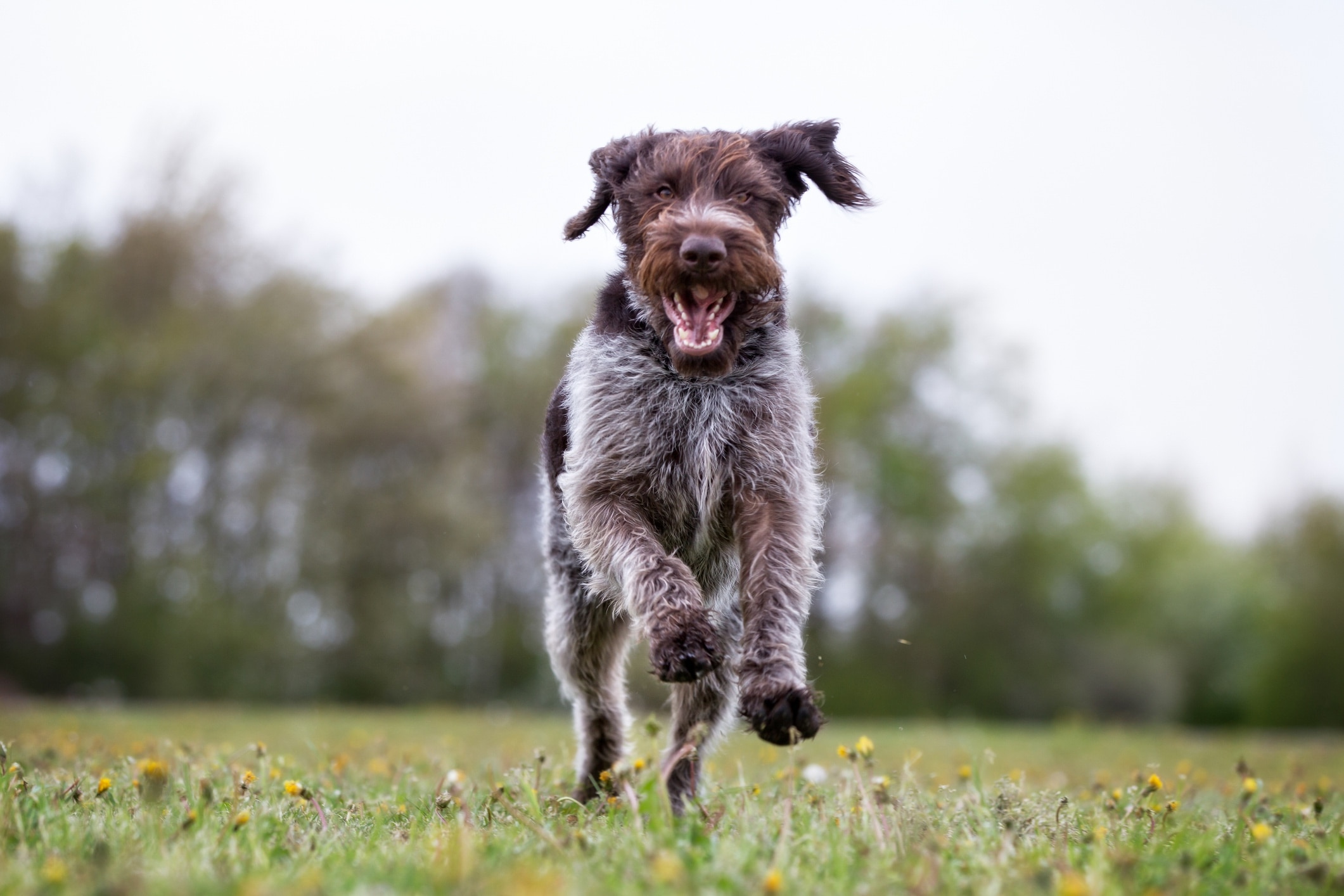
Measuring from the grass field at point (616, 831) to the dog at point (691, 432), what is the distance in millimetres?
501

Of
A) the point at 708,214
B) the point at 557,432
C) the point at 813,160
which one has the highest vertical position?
the point at 813,160

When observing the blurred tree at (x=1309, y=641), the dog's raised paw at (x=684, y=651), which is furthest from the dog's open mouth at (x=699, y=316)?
the blurred tree at (x=1309, y=641)

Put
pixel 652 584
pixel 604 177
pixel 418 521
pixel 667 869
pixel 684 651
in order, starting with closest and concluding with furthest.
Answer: pixel 667 869 < pixel 684 651 < pixel 652 584 < pixel 604 177 < pixel 418 521

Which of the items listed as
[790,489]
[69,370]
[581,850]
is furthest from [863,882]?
[69,370]

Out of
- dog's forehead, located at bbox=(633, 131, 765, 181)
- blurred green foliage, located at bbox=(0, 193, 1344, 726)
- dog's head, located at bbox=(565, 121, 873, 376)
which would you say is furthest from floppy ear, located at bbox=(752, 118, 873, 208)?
blurred green foliage, located at bbox=(0, 193, 1344, 726)

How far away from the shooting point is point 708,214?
161 inches

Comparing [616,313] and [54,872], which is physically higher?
[616,313]

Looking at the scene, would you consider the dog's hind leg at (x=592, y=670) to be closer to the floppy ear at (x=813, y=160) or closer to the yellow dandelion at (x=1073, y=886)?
the floppy ear at (x=813, y=160)

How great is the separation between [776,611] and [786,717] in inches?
22.9

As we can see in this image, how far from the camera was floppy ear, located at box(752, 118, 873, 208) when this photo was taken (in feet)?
15.3

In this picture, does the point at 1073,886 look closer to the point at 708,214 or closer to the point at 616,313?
the point at 708,214

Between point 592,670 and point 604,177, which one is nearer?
point 604,177

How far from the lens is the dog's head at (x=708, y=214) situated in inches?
158

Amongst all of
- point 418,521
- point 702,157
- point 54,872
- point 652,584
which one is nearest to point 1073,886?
point 652,584
